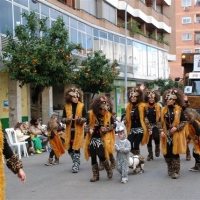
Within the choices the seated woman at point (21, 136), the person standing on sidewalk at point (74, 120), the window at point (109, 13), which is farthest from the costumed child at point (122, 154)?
the window at point (109, 13)

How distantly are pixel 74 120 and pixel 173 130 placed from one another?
238 cm

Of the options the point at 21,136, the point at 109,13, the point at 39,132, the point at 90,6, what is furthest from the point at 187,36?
the point at 21,136

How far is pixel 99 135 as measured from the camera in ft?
28.6

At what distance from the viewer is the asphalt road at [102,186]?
7305 millimetres

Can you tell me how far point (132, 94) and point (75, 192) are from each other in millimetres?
3104

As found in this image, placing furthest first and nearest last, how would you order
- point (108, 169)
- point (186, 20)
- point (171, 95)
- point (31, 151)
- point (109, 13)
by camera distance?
Answer: point (186, 20), point (109, 13), point (31, 151), point (171, 95), point (108, 169)

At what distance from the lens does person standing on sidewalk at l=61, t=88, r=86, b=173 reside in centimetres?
967

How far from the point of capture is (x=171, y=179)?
8648mm

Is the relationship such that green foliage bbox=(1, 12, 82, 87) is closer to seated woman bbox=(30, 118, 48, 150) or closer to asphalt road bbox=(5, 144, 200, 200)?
seated woman bbox=(30, 118, 48, 150)

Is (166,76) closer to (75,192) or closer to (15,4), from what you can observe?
(15,4)

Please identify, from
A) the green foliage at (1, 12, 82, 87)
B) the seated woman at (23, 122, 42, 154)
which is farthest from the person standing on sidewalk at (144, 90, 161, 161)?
the green foliage at (1, 12, 82, 87)

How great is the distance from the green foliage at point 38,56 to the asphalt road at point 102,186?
6.13 metres

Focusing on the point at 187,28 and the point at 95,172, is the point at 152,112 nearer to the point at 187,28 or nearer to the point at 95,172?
the point at 95,172

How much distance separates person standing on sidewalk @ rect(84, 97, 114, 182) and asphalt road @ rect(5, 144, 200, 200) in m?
0.38
